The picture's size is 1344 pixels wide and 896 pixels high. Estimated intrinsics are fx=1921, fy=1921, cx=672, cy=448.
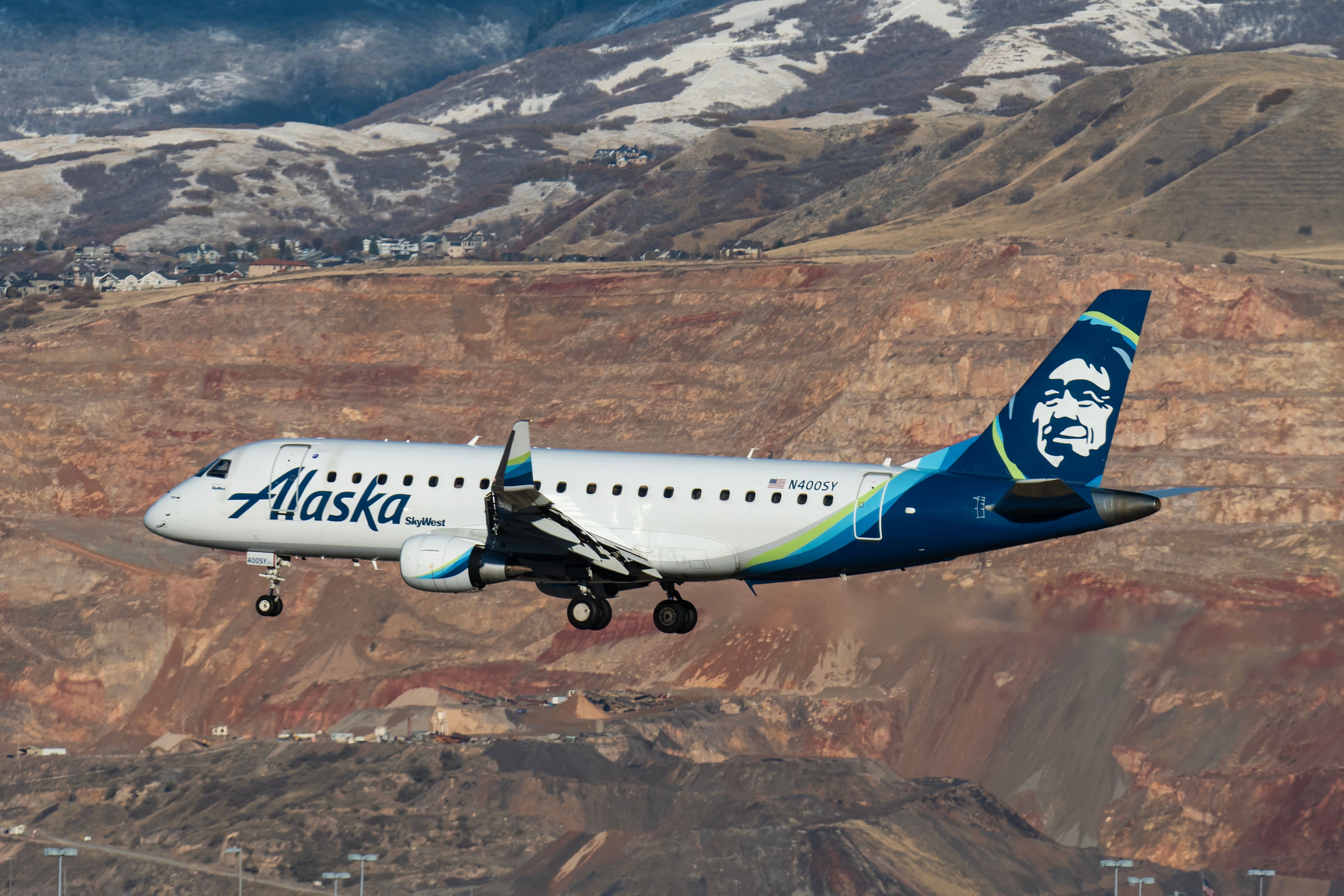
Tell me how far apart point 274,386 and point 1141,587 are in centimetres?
6825

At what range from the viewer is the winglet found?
48.1 meters

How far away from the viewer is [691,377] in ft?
458

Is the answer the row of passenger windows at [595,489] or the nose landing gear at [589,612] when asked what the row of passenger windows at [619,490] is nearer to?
the row of passenger windows at [595,489]

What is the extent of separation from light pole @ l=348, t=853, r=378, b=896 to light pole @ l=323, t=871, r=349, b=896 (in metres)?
0.62

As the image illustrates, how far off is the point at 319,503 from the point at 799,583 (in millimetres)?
59302

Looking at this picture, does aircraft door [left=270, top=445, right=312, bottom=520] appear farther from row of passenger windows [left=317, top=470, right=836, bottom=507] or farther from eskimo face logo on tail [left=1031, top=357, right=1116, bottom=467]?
eskimo face logo on tail [left=1031, top=357, right=1116, bottom=467]

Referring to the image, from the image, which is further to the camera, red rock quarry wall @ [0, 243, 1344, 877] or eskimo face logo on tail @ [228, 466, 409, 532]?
red rock quarry wall @ [0, 243, 1344, 877]

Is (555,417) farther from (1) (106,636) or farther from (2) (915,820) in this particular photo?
(2) (915,820)

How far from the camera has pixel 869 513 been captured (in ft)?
169

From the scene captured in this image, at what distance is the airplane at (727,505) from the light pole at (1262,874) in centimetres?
4282

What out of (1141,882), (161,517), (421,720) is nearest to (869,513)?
(161,517)

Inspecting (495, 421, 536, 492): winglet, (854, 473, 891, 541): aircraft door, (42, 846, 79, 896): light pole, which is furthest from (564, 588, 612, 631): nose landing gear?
(42, 846, 79, 896): light pole

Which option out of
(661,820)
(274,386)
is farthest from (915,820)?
(274,386)

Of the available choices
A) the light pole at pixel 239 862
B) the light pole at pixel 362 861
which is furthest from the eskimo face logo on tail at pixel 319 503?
the light pole at pixel 239 862
